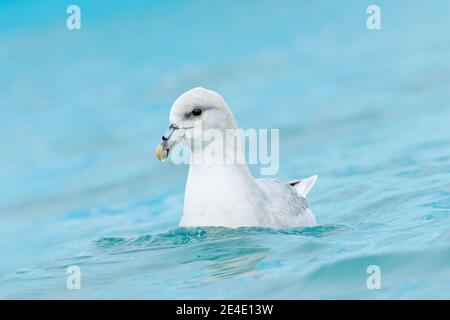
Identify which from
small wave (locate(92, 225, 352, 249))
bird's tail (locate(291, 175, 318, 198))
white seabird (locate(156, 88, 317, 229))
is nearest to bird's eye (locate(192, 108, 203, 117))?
white seabird (locate(156, 88, 317, 229))

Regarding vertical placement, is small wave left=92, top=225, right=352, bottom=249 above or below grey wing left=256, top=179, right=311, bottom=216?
below

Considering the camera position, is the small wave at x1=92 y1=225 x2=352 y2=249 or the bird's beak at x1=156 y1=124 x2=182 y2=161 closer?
the bird's beak at x1=156 y1=124 x2=182 y2=161

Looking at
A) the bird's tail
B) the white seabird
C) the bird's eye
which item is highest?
the bird's eye

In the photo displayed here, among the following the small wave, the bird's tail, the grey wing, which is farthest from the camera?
the bird's tail

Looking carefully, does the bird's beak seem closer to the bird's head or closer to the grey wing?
the bird's head

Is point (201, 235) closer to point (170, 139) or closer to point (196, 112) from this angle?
point (170, 139)

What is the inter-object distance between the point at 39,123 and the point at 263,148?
4.04 meters

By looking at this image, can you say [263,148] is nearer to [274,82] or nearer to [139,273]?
[274,82]

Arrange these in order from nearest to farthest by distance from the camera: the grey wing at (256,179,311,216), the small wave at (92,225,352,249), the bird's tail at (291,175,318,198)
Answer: the small wave at (92,225,352,249), the grey wing at (256,179,311,216), the bird's tail at (291,175,318,198)

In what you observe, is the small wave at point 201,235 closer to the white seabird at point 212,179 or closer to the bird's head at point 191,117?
the white seabird at point 212,179

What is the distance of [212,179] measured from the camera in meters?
7.18

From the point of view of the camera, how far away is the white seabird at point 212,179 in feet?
23.2

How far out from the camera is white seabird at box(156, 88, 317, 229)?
707 cm

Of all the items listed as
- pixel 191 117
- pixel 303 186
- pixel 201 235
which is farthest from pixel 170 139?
pixel 303 186
